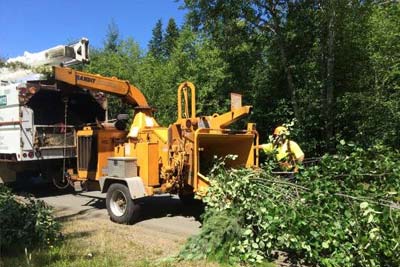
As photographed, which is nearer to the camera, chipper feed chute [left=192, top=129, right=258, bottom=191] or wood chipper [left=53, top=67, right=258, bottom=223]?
wood chipper [left=53, top=67, right=258, bottom=223]

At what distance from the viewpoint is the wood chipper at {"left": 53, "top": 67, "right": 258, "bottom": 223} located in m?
8.56

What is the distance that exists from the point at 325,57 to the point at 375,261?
33.0 ft

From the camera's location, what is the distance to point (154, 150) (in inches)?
358

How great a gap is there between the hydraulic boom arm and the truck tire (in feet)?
7.45

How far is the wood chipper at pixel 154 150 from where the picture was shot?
28.1ft

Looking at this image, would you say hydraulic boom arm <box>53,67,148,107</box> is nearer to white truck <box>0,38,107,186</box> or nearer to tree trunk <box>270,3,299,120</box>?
white truck <box>0,38,107,186</box>

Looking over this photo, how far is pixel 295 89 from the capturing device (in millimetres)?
15250

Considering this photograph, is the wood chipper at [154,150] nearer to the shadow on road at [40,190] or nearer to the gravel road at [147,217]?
the gravel road at [147,217]

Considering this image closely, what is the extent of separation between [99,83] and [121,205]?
2758 millimetres

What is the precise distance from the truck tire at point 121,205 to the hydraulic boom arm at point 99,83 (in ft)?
7.45

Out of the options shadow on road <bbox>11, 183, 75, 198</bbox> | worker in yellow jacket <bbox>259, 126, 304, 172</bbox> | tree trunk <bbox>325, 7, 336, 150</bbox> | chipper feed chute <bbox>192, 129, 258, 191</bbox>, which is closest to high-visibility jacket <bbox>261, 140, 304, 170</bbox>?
worker in yellow jacket <bbox>259, 126, 304, 172</bbox>

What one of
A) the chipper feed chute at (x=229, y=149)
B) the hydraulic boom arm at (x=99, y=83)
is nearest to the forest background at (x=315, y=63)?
the chipper feed chute at (x=229, y=149)

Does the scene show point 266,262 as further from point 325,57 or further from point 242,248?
point 325,57

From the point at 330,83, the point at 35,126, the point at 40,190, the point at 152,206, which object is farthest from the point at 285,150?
the point at 40,190
